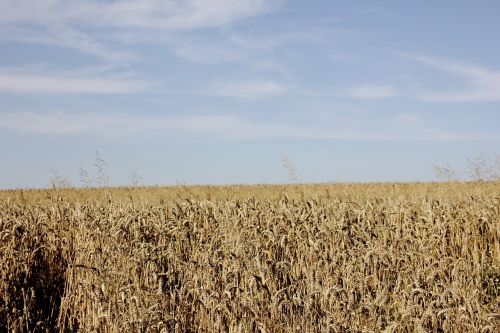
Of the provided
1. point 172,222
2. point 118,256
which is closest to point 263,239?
point 172,222

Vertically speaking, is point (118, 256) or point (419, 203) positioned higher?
→ point (419, 203)

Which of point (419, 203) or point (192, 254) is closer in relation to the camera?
point (192, 254)

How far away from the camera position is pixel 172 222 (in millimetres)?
7293

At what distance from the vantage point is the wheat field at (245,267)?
14.9 ft

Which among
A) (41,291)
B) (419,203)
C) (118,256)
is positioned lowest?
(41,291)

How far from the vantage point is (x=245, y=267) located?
5.72 m

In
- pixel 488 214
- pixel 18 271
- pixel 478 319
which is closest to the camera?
pixel 478 319

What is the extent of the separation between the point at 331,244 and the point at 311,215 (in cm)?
110

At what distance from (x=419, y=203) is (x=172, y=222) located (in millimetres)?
4011

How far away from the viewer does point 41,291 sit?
643cm

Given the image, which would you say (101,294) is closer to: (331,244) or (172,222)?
(172,222)

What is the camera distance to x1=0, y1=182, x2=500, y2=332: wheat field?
14.9 feet

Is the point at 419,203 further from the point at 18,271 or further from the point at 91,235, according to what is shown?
the point at 18,271

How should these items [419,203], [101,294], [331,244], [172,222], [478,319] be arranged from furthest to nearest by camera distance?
[419,203] < [172,222] < [331,244] < [101,294] < [478,319]
